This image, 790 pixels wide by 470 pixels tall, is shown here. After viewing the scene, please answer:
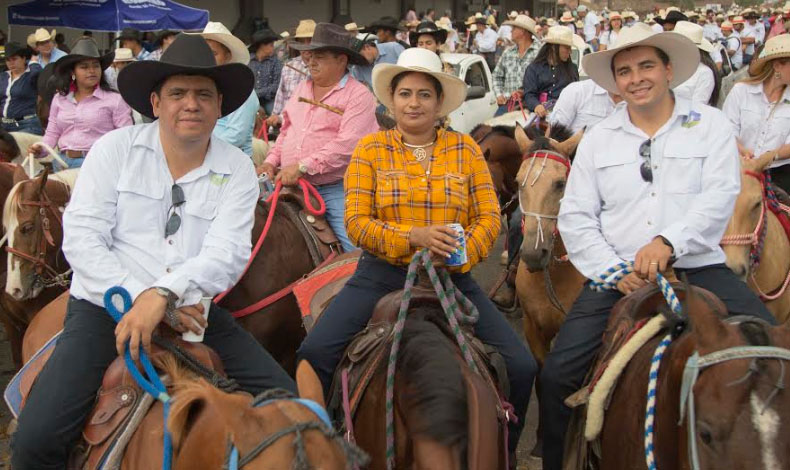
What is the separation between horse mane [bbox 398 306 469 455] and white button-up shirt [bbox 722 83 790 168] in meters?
3.97

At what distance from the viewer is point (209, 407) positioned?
2.43 metres

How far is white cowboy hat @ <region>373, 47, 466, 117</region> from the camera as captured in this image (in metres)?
3.92

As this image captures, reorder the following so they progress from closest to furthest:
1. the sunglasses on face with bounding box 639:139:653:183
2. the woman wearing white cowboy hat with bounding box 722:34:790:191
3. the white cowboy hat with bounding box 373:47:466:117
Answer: the sunglasses on face with bounding box 639:139:653:183 → the white cowboy hat with bounding box 373:47:466:117 → the woman wearing white cowboy hat with bounding box 722:34:790:191

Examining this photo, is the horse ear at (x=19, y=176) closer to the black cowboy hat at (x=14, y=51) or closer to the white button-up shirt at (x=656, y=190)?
the white button-up shirt at (x=656, y=190)

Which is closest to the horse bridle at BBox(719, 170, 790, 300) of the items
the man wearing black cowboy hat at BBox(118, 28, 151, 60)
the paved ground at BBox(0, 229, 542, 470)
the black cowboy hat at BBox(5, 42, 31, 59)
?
the paved ground at BBox(0, 229, 542, 470)

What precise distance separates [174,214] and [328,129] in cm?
256

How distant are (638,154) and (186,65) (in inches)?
82.2

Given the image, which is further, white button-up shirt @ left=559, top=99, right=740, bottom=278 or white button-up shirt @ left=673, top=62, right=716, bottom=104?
white button-up shirt @ left=673, top=62, right=716, bottom=104

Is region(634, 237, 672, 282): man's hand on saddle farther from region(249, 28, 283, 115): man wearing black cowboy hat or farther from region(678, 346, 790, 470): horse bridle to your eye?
region(249, 28, 283, 115): man wearing black cowboy hat

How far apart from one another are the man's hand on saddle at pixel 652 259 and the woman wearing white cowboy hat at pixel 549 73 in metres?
6.08

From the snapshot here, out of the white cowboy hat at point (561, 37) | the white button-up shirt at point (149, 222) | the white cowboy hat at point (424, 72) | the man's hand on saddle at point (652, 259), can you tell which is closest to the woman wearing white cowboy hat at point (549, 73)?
the white cowboy hat at point (561, 37)

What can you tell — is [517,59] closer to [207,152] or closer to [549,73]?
[549,73]

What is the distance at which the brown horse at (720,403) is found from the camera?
2.41 meters

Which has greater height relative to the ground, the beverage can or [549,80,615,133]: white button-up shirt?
[549,80,615,133]: white button-up shirt
